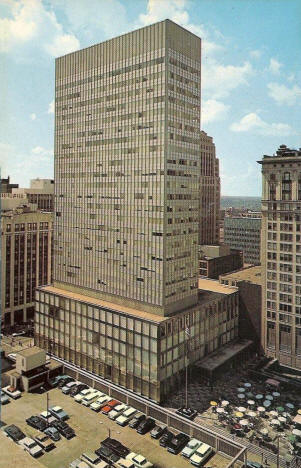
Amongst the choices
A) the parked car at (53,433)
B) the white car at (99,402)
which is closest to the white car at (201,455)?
the white car at (99,402)

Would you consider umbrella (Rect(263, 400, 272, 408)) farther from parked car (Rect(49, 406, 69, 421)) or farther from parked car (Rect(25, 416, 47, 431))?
parked car (Rect(25, 416, 47, 431))

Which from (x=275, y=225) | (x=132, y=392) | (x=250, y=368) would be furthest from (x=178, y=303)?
(x=275, y=225)

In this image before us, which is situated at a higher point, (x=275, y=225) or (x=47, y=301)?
(x=275, y=225)

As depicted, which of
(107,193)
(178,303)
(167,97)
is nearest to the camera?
(167,97)

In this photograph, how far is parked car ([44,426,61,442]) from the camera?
71750 millimetres

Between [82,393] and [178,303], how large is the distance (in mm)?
29098

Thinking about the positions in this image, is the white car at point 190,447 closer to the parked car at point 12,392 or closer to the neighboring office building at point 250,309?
the parked car at point 12,392

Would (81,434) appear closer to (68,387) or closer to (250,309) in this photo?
(68,387)

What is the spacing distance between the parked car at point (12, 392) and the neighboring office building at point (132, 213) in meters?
15.8

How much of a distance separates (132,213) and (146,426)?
44.6 m

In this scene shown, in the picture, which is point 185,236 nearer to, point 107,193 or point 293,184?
point 107,193

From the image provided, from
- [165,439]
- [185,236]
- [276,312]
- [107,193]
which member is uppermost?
[107,193]

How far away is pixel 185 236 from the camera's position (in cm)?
9256

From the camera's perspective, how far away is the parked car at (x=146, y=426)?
244 feet
